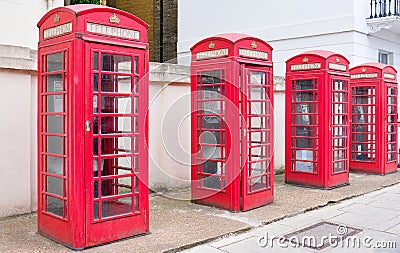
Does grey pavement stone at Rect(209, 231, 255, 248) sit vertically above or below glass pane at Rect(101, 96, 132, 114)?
below

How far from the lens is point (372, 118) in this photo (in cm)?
895

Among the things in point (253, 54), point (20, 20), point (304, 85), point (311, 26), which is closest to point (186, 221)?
point (253, 54)

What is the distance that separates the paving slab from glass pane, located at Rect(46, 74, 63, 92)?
1.55 m

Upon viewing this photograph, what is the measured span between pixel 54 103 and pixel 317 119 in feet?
14.9

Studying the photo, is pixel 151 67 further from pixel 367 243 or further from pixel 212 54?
pixel 367 243

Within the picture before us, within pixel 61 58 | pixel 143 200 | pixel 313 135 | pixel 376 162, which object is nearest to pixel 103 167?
pixel 143 200

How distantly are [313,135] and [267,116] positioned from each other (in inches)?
61.5

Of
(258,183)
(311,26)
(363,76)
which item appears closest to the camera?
(258,183)

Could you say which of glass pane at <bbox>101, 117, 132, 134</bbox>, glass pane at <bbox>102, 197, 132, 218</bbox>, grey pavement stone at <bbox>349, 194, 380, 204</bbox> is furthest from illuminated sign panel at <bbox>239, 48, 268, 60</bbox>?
grey pavement stone at <bbox>349, 194, 380, 204</bbox>

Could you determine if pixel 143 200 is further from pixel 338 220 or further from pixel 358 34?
pixel 358 34

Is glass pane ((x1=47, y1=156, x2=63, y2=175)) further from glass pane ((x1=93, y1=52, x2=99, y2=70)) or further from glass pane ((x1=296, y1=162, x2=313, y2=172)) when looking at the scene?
glass pane ((x1=296, y1=162, x2=313, y2=172))

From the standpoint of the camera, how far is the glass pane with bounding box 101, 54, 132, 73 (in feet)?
14.2

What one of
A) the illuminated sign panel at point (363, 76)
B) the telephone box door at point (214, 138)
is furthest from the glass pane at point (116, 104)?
the illuminated sign panel at point (363, 76)

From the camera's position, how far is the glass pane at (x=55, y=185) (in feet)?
14.2
